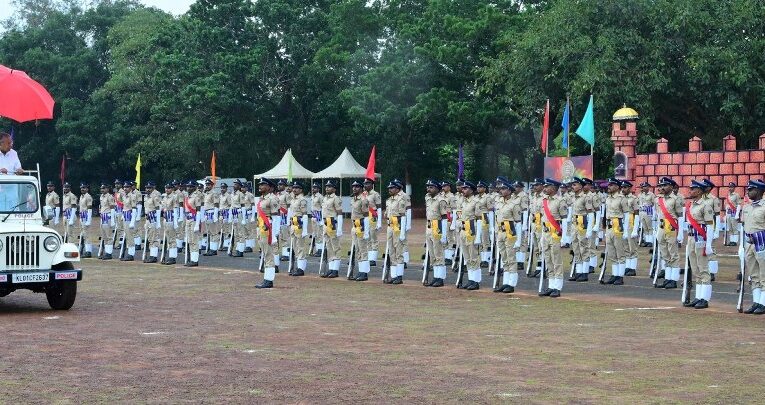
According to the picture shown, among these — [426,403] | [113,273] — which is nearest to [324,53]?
[113,273]

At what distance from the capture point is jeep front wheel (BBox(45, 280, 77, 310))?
16.1m

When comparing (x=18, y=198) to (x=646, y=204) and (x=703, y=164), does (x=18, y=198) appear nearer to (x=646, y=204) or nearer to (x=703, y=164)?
(x=646, y=204)

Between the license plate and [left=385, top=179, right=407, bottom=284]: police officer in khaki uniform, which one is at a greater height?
[left=385, top=179, right=407, bottom=284]: police officer in khaki uniform

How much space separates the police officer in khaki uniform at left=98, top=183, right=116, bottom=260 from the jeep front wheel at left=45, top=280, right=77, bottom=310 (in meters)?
13.7

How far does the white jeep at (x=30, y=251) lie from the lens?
15.5 m

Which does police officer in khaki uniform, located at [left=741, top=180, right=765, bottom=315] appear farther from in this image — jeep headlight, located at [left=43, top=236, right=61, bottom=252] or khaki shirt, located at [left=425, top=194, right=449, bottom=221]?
jeep headlight, located at [left=43, top=236, right=61, bottom=252]

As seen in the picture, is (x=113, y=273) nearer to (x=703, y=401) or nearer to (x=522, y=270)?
(x=522, y=270)

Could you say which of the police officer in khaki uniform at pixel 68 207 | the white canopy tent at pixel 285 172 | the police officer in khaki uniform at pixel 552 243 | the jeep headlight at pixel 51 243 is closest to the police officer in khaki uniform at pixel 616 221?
A: the police officer in khaki uniform at pixel 552 243

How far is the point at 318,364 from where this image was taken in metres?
11.3

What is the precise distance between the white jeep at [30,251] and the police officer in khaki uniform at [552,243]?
758 cm

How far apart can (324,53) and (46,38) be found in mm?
23891

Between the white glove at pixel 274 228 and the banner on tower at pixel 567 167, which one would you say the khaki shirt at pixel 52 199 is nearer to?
the white glove at pixel 274 228

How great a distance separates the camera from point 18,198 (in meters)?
16.6

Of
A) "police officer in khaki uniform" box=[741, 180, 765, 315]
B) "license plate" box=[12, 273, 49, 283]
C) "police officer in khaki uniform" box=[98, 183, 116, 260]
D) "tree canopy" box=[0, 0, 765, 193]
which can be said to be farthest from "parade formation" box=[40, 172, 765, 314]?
"tree canopy" box=[0, 0, 765, 193]
